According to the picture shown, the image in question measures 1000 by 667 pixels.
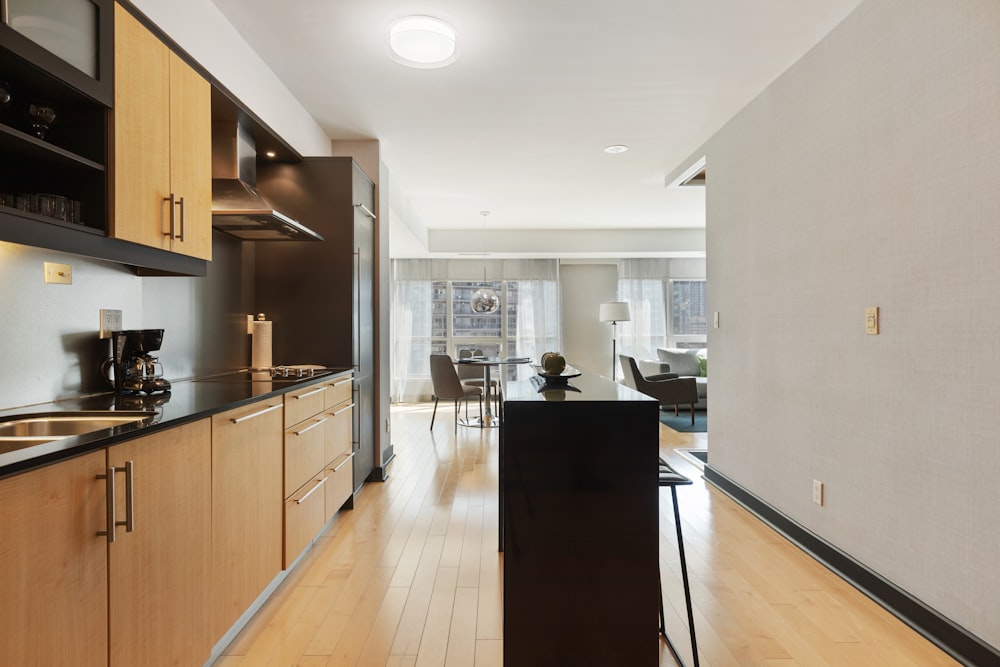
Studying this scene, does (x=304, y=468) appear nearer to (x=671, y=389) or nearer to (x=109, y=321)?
(x=109, y=321)

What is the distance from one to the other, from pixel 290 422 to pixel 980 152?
2836 millimetres

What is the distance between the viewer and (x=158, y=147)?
1.96 metres

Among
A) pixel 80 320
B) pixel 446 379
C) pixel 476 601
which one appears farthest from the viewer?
pixel 446 379

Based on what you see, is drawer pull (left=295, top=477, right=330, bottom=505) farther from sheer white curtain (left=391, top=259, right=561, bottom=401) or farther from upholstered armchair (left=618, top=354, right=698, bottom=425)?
sheer white curtain (left=391, top=259, right=561, bottom=401)

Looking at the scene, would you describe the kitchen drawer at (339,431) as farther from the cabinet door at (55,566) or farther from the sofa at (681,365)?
the sofa at (681,365)

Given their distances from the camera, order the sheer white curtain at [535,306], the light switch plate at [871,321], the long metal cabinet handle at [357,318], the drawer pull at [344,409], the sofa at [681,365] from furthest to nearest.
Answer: the sheer white curtain at [535,306] < the sofa at [681,365] < the long metal cabinet handle at [357,318] < the drawer pull at [344,409] < the light switch plate at [871,321]

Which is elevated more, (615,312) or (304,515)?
(615,312)

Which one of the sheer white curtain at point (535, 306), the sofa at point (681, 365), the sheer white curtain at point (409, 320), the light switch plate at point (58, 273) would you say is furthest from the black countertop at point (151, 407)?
the sheer white curtain at point (535, 306)

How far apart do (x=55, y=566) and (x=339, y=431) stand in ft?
6.90

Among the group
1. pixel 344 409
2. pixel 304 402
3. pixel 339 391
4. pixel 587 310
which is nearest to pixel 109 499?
pixel 304 402

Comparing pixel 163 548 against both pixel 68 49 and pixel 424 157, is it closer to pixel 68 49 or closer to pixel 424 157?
pixel 68 49

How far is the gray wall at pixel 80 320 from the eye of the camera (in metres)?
1.74

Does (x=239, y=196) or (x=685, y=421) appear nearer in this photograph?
(x=239, y=196)

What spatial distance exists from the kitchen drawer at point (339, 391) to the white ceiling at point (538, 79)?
5.80ft
